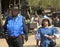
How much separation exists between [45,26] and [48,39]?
12.1 inches

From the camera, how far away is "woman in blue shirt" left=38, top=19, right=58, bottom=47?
6.66 metres

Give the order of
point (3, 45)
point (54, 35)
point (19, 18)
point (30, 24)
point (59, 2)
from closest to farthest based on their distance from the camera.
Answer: point (54, 35) → point (19, 18) → point (3, 45) → point (59, 2) → point (30, 24)

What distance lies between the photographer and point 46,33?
6.70 meters

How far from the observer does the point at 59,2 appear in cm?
1745

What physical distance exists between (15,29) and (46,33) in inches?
29.9

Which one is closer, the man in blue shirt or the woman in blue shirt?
the woman in blue shirt

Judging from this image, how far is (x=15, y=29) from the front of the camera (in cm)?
696

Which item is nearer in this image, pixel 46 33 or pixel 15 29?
pixel 46 33

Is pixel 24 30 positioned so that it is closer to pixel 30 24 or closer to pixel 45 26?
pixel 45 26

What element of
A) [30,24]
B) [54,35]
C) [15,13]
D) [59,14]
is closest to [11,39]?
[15,13]

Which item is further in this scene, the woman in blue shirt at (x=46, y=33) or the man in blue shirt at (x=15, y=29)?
the man in blue shirt at (x=15, y=29)

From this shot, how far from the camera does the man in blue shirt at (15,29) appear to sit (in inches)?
275

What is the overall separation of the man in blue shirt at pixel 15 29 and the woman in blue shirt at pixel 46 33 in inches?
18.8

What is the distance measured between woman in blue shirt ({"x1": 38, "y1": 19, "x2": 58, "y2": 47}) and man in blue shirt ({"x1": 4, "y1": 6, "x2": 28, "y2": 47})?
476mm
